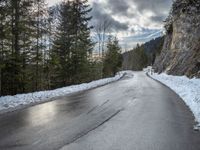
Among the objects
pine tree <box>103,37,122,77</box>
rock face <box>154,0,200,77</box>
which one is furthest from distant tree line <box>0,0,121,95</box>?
pine tree <box>103,37,122,77</box>

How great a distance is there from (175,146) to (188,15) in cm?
4226

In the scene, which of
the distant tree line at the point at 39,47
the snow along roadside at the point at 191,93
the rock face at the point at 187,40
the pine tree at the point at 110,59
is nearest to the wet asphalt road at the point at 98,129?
the snow along roadside at the point at 191,93

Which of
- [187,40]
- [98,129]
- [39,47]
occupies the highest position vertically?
[187,40]

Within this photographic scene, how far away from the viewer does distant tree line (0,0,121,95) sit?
75.1 feet

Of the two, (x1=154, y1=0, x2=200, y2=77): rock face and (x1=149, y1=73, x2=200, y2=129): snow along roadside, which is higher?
(x1=154, y1=0, x2=200, y2=77): rock face

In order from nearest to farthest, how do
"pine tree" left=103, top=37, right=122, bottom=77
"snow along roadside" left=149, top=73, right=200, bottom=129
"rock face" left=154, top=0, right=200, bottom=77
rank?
"snow along roadside" left=149, top=73, right=200, bottom=129
"rock face" left=154, top=0, right=200, bottom=77
"pine tree" left=103, top=37, right=122, bottom=77

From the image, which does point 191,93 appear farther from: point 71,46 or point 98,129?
point 71,46

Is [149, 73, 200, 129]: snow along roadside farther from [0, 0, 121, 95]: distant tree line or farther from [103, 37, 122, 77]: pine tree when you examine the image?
[103, 37, 122, 77]: pine tree

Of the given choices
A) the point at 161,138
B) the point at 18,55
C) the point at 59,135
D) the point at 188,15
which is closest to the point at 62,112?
the point at 59,135

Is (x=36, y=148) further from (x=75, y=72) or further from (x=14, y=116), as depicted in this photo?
(x=75, y=72)

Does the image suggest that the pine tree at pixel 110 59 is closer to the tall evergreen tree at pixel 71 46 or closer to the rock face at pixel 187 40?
the rock face at pixel 187 40

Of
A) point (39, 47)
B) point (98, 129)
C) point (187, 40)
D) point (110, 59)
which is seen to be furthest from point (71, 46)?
point (110, 59)

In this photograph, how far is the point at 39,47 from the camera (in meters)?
27.4

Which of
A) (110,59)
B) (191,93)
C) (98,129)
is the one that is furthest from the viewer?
(110,59)
